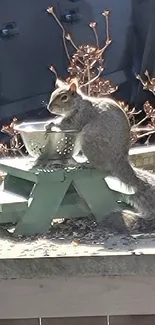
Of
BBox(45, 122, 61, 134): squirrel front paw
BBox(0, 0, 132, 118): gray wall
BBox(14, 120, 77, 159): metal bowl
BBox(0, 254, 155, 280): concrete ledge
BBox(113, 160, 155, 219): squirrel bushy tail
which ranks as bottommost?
BBox(0, 0, 132, 118): gray wall

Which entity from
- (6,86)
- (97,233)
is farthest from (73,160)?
(6,86)

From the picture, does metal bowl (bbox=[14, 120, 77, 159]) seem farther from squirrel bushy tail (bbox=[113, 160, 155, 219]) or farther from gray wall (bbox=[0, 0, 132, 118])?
gray wall (bbox=[0, 0, 132, 118])

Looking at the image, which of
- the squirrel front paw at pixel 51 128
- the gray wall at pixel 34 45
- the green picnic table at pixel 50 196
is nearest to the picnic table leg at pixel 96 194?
the green picnic table at pixel 50 196

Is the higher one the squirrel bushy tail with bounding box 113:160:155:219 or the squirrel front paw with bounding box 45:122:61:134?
the squirrel front paw with bounding box 45:122:61:134

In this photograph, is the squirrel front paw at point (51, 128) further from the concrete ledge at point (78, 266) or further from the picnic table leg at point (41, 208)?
the concrete ledge at point (78, 266)

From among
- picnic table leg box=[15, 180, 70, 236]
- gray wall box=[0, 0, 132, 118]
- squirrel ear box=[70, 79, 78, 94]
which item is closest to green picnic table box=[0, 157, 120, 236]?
picnic table leg box=[15, 180, 70, 236]

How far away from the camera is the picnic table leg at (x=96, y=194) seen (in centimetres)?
160

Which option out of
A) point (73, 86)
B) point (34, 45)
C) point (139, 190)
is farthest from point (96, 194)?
point (34, 45)

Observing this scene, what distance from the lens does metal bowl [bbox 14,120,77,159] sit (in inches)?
63.5

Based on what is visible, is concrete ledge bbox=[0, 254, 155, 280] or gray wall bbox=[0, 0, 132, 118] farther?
gray wall bbox=[0, 0, 132, 118]

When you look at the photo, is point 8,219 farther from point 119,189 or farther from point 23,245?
point 119,189

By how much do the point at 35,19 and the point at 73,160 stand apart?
268 centimetres

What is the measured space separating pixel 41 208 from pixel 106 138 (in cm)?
18

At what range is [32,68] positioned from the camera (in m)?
4.27
